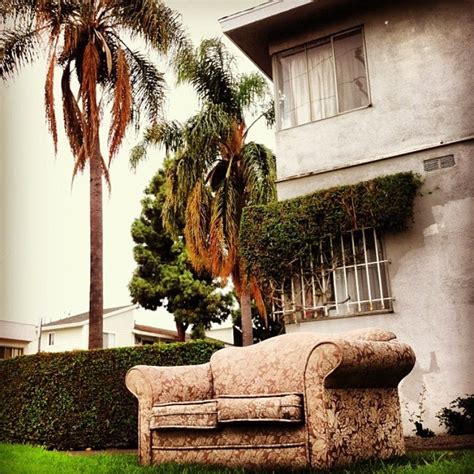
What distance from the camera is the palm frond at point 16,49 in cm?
329

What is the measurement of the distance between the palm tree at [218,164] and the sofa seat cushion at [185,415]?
7575 mm

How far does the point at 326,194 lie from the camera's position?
7.05 metres

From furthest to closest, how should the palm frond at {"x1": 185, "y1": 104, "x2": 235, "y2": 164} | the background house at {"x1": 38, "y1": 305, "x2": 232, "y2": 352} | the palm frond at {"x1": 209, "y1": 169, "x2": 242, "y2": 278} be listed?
the background house at {"x1": 38, "y1": 305, "x2": 232, "y2": 352}, the palm frond at {"x1": 209, "y1": 169, "x2": 242, "y2": 278}, the palm frond at {"x1": 185, "y1": 104, "x2": 235, "y2": 164}

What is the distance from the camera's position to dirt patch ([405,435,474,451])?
15.2 feet

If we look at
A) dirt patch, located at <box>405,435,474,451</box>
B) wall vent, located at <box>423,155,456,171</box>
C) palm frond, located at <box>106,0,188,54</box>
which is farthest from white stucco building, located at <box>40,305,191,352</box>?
dirt patch, located at <box>405,435,474,451</box>

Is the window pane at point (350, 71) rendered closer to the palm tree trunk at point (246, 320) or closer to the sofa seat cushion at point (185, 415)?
the sofa seat cushion at point (185, 415)

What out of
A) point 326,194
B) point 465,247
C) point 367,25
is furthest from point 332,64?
point 465,247

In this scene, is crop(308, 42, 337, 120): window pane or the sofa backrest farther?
crop(308, 42, 337, 120): window pane

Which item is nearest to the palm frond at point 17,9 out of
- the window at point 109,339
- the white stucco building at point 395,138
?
the white stucco building at point 395,138

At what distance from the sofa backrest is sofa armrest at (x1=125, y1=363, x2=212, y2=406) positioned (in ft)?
0.34

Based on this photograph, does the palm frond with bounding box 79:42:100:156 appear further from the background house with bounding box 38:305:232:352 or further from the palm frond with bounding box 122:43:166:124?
the background house with bounding box 38:305:232:352

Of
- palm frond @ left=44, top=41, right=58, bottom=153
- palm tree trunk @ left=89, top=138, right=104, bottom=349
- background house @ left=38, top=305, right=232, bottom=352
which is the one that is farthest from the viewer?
background house @ left=38, top=305, right=232, bottom=352

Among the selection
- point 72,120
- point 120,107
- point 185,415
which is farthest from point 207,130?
point 185,415

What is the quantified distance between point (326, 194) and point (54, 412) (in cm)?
402
